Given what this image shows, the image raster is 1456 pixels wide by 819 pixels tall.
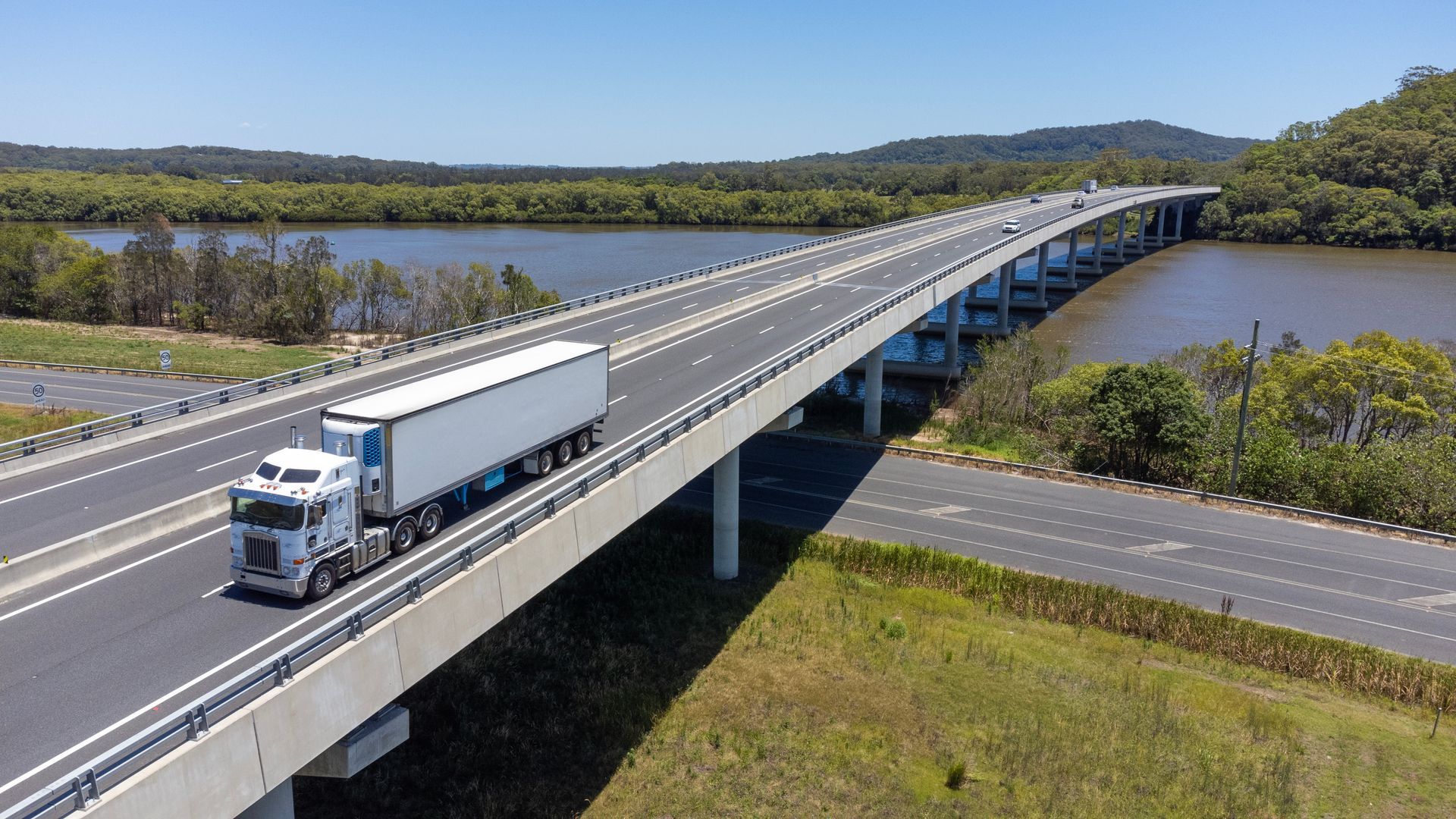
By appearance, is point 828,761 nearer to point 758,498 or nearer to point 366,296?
point 758,498

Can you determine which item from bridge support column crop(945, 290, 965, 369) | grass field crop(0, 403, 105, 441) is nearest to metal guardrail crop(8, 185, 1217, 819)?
grass field crop(0, 403, 105, 441)

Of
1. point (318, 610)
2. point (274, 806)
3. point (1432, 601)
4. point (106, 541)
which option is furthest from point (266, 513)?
point (1432, 601)

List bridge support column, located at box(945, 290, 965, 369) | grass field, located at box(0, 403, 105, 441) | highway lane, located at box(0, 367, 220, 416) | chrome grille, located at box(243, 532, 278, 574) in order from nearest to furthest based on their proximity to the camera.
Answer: chrome grille, located at box(243, 532, 278, 574)
grass field, located at box(0, 403, 105, 441)
highway lane, located at box(0, 367, 220, 416)
bridge support column, located at box(945, 290, 965, 369)

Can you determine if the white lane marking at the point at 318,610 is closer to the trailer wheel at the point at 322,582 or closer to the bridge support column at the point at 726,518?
the trailer wheel at the point at 322,582

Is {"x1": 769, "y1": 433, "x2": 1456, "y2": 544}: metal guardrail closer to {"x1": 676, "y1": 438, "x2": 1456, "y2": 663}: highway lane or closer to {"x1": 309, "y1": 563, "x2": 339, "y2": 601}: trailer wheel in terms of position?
{"x1": 676, "y1": 438, "x2": 1456, "y2": 663}: highway lane

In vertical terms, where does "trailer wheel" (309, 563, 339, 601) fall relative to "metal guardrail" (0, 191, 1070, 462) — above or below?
below

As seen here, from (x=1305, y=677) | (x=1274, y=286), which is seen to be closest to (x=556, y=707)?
(x=1305, y=677)
